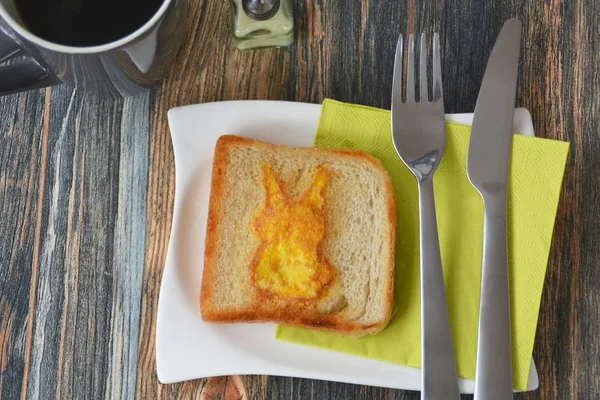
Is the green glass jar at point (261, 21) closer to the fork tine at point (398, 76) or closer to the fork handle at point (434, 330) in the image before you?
the fork tine at point (398, 76)

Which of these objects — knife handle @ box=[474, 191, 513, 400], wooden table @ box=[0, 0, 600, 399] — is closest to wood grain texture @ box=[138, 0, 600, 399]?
wooden table @ box=[0, 0, 600, 399]

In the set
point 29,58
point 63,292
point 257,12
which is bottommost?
point 63,292

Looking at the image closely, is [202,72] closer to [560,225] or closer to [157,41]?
[157,41]

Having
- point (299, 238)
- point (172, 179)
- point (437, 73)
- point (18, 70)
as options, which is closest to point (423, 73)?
point (437, 73)

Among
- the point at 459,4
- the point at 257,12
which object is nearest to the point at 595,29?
the point at 459,4

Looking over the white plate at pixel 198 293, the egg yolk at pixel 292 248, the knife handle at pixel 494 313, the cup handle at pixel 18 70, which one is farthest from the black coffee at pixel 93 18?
the knife handle at pixel 494 313

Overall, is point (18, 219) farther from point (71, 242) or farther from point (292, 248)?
point (292, 248)
